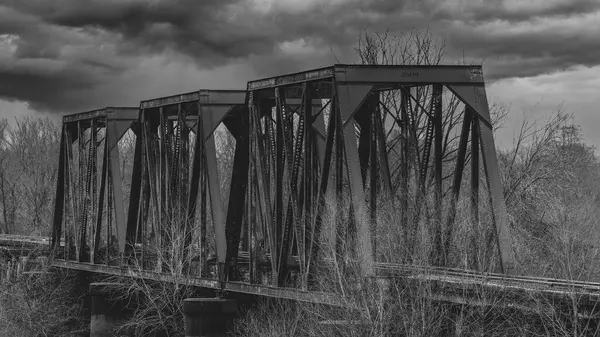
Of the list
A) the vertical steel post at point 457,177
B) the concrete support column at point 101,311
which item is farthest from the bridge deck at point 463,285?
the concrete support column at point 101,311

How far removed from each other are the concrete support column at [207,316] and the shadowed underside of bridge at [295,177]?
30.0 inches

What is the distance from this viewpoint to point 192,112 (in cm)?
3638

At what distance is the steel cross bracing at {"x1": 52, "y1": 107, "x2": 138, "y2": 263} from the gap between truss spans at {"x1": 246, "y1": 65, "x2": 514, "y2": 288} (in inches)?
525

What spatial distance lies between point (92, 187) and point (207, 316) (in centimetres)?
1710

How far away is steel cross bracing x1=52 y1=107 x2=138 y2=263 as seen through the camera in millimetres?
40750

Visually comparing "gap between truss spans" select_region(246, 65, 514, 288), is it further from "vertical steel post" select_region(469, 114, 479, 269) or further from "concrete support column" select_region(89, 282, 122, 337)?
"concrete support column" select_region(89, 282, 122, 337)

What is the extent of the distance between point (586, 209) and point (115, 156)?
72.8 feet

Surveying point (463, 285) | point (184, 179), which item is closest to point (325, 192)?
point (463, 285)

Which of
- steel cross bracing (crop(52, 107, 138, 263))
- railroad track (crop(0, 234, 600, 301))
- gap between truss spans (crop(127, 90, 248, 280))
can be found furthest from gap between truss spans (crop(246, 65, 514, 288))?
steel cross bracing (crop(52, 107, 138, 263))

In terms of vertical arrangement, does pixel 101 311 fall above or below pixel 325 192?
below

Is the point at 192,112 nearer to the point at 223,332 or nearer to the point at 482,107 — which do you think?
the point at 223,332

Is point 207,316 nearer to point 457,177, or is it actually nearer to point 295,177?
point 295,177

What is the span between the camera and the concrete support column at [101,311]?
41484 millimetres

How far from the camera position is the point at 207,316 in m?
29.3
